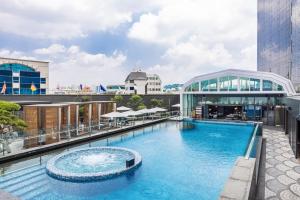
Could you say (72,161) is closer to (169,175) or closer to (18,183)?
(18,183)

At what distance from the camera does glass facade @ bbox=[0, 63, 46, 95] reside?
32531 mm

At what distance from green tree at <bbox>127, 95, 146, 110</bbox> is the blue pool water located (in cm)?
1134

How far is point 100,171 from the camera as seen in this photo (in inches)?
386

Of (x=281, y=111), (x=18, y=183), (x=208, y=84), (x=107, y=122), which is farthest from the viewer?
(x=208, y=84)

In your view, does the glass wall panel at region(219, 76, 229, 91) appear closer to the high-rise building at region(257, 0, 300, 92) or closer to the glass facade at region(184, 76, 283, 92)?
the glass facade at region(184, 76, 283, 92)

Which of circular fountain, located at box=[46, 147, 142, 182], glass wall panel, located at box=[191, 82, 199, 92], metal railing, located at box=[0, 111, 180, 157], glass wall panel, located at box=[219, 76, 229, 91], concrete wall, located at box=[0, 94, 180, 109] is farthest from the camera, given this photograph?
glass wall panel, located at box=[191, 82, 199, 92]

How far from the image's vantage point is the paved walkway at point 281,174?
6844mm

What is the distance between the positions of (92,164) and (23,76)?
29234 mm

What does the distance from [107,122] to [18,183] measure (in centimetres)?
994

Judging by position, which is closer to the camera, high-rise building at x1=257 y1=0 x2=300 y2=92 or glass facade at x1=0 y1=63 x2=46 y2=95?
glass facade at x1=0 y1=63 x2=46 y2=95

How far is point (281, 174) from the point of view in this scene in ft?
27.4

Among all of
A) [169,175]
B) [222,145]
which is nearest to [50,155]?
[169,175]

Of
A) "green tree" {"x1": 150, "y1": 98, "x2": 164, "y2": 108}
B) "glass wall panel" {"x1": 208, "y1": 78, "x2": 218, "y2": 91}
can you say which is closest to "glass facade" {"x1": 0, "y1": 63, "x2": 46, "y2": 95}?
"green tree" {"x1": 150, "y1": 98, "x2": 164, "y2": 108}

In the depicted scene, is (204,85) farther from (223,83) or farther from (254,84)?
(254,84)
